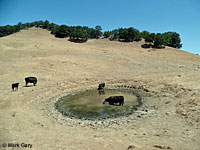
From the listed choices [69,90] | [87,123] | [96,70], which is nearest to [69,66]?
[96,70]

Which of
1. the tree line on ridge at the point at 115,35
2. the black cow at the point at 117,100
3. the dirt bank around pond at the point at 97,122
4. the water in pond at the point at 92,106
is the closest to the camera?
the dirt bank around pond at the point at 97,122

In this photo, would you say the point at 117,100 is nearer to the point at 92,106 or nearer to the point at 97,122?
the point at 92,106

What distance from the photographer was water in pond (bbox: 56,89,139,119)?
42.9ft

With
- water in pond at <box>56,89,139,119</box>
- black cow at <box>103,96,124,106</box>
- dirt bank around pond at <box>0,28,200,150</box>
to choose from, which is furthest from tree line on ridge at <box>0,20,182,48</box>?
black cow at <box>103,96,124,106</box>

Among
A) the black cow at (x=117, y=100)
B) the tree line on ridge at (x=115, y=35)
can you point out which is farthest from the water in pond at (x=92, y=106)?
the tree line on ridge at (x=115, y=35)

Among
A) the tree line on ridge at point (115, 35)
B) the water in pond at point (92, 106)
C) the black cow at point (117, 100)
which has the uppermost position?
the tree line on ridge at point (115, 35)

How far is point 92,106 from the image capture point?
14.9m

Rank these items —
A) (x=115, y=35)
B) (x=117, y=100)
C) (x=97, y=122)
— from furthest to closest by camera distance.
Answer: (x=115, y=35), (x=117, y=100), (x=97, y=122)

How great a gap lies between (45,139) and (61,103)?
26.0ft

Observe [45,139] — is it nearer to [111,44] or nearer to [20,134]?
[20,134]

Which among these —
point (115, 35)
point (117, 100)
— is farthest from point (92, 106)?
point (115, 35)

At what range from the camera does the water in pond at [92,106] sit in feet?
42.9

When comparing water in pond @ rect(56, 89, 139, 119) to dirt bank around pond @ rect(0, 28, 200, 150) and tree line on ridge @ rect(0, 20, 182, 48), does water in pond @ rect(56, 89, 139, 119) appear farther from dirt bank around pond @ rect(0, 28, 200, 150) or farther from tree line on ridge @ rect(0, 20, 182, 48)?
tree line on ridge @ rect(0, 20, 182, 48)

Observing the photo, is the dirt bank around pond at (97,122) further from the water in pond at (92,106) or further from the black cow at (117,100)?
the black cow at (117,100)
